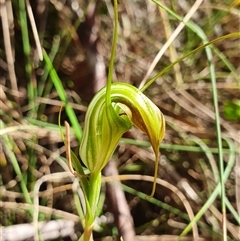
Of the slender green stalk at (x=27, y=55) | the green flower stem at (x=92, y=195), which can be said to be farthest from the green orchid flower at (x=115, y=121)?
the slender green stalk at (x=27, y=55)

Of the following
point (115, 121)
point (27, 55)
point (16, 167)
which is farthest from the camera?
point (27, 55)

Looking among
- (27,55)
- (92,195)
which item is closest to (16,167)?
(27,55)

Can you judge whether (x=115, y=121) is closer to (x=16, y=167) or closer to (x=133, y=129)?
(x=16, y=167)

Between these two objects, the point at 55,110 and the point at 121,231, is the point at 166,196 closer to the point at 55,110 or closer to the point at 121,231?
the point at 121,231

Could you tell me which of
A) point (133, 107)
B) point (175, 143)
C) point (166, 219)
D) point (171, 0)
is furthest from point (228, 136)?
point (133, 107)

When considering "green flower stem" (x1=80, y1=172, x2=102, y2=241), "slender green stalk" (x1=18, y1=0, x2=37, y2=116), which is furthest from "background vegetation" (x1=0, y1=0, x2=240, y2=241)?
"green flower stem" (x1=80, y1=172, x2=102, y2=241)

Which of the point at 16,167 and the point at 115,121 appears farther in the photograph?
the point at 16,167
